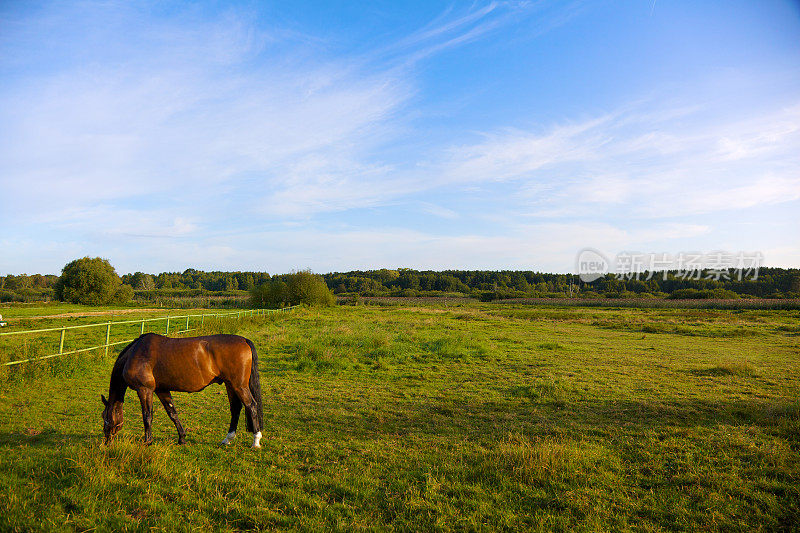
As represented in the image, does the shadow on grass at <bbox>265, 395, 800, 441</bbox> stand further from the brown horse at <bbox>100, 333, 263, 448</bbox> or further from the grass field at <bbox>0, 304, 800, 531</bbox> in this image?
the brown horse at <bbox>100, 333, 263, 448</bbox>

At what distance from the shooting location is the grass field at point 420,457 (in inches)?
159

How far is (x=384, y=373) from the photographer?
12336mm

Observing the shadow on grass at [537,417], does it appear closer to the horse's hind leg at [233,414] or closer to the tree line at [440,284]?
the horse's hind leg at [233,414]

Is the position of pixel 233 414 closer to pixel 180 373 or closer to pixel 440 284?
pixel 180 373

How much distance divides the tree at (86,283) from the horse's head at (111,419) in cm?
7408

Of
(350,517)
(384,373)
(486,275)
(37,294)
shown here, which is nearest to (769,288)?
(486,275)

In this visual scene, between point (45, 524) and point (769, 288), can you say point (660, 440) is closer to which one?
point (45, 524)

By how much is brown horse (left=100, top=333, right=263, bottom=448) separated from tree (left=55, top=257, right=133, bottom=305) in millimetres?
73972

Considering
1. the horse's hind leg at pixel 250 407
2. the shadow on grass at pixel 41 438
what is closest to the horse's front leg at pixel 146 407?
the horse's hind leg at pixel 250 407

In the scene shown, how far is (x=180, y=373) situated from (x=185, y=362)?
17 centimetres

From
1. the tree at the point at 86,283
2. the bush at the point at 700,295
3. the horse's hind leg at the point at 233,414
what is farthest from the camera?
the bush at the point at 700,295

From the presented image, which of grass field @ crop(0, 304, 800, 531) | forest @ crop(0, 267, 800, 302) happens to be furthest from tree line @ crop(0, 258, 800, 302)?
grass field @ crop(0, 304, 800, 531)

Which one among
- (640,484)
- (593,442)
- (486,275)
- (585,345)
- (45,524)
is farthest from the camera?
(486,275)

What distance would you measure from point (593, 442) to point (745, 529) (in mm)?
2404
